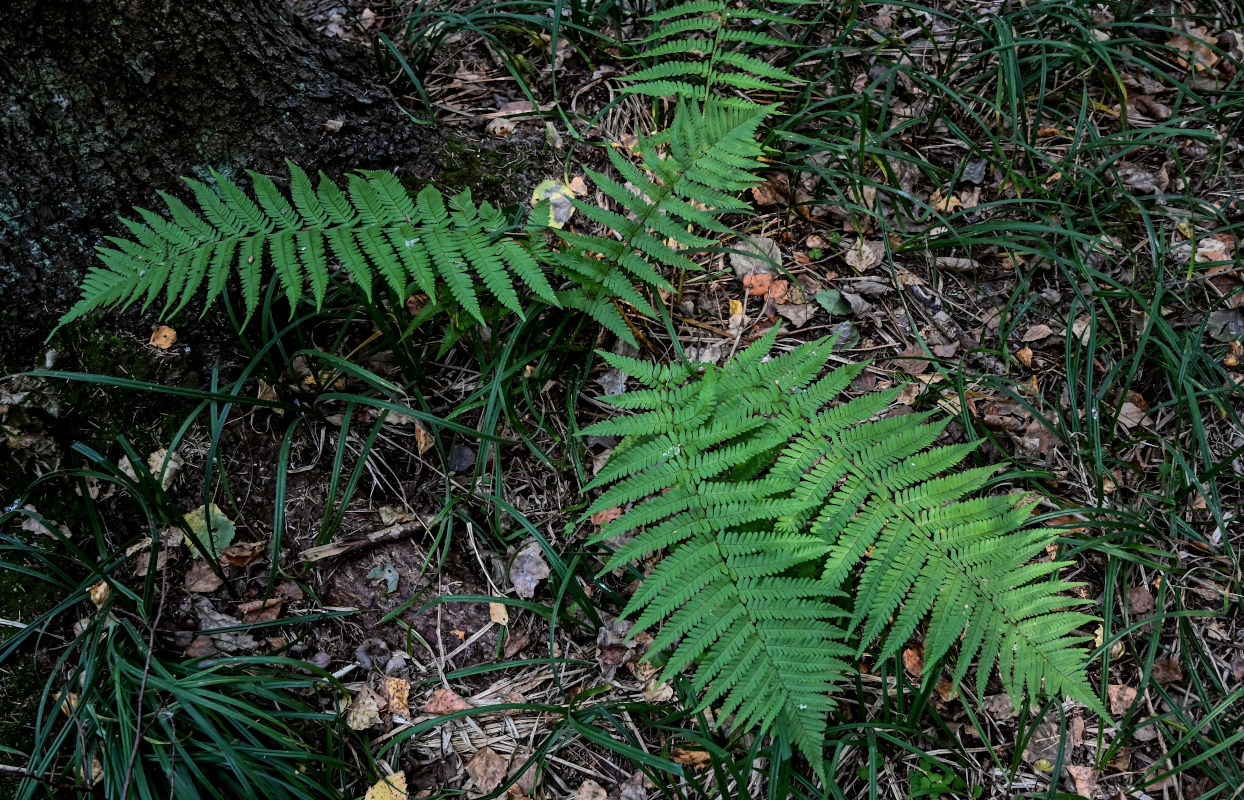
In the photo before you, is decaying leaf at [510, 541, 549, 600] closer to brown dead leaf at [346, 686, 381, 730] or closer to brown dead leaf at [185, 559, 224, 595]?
brown dead leaf at [346, 686, 381, 730]

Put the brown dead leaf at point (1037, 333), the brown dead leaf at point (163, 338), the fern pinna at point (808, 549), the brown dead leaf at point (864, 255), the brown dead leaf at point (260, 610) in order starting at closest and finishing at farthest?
the fern pinna at point (808, 549), the brown dead leaf at point (260, 610), the brown dead leaf at point (163, 338), the brown dead leaf at point (1037, 333), the brown dead leaf at point (864, 255)

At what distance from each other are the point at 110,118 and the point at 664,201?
1.87 metres

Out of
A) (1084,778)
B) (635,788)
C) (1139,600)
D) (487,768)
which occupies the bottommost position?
(1084,778)

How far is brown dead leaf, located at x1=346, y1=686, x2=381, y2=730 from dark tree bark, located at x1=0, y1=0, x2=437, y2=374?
156 centimetres

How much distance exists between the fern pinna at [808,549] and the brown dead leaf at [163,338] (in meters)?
1.54

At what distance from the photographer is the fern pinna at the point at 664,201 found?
251 centimetres

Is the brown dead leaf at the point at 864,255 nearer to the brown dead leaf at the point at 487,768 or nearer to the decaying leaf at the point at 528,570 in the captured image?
the decaying leaf at the point at 528,570

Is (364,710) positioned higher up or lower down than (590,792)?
higher up

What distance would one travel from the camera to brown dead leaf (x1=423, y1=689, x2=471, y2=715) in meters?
2.44

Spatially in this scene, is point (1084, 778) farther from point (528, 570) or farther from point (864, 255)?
point (864, 255)

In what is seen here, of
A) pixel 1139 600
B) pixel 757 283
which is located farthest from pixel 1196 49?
pixel 1139 600

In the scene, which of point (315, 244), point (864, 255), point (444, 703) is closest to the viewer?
point (315, 244)

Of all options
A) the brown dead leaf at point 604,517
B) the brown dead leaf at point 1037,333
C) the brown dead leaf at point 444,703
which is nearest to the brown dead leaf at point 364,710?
the brown dead leaf at point 444,703

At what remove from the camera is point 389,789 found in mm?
2332
